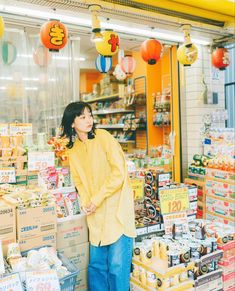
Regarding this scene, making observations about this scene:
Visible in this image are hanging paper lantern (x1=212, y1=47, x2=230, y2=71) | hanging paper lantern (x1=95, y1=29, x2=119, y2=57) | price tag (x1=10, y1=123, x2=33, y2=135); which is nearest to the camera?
hanging paper lantern (x1=95, y1=29, x2=119, y2=57)

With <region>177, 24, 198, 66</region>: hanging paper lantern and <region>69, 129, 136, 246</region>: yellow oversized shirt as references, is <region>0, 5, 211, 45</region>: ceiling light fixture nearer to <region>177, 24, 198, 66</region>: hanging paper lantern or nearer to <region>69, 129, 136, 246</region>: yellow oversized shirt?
<region>177, 24, 198, 66</region>: hanging paper lantern

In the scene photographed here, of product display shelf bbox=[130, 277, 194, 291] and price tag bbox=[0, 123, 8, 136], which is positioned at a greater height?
price tag bbox=[0, 123, 8, 136]

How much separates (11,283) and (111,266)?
916mm

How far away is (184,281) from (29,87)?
3610mm

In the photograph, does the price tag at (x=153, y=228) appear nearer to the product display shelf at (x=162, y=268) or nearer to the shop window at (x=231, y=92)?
the product display shelf at (x=162, y=268)

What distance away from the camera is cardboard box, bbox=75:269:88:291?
301 cm

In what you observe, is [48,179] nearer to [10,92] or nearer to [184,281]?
[184,281]

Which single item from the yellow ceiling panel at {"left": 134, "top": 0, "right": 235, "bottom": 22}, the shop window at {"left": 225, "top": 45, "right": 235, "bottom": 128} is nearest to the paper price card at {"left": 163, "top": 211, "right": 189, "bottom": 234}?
the yellow ceiling panel at {"left": 134, "top": 0, "right": 235, "bottom": 22}

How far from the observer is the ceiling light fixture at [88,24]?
359 cm

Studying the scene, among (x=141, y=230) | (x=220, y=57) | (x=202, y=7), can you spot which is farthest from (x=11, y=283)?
(x=220, y=57)

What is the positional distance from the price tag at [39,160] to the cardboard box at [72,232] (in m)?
0.70

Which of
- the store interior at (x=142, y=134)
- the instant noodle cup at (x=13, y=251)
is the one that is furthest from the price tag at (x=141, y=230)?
the instant noodle cup at (x=13, y=251)

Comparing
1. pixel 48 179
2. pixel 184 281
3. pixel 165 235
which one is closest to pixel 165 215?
pixel 165 235

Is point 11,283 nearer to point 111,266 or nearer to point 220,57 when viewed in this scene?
point 111,266
